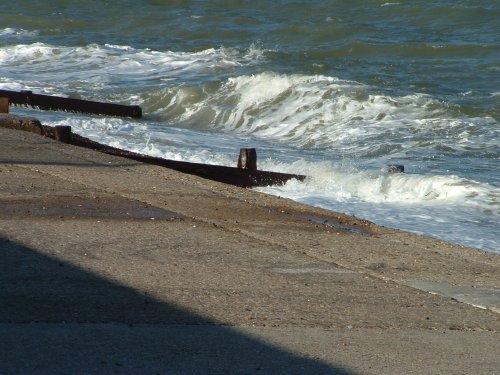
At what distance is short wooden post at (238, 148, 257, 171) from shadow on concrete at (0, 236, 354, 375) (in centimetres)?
493

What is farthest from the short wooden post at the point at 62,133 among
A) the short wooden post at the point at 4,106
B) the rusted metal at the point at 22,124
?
the short wooden post at the point at 4,106

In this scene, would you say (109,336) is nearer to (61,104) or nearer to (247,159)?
(247,159)

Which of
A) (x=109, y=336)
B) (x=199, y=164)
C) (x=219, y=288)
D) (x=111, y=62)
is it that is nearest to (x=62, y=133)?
(x=199, y=164)

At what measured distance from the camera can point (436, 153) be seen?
577 inches

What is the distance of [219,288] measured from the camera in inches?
227

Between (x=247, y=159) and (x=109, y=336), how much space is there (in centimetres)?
588

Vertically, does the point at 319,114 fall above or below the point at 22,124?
below

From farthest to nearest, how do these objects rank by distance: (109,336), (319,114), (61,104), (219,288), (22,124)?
(319,114), (61,104), (22,124), (219,288), (109,336)

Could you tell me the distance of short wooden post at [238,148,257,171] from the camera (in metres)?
10.6

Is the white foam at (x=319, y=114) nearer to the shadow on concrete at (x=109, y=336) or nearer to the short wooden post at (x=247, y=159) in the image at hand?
the short wooden post at (x=247, y=159)

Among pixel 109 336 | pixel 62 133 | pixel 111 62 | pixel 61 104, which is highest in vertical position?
pixel 111 62

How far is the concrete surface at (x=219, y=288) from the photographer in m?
4.73

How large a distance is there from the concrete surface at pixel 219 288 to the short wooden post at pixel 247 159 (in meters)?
2.00

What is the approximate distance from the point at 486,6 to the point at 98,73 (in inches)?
470
